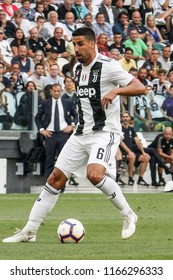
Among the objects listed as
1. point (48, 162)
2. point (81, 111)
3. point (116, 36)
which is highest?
point (81, 111)

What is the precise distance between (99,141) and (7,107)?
40.2 feet

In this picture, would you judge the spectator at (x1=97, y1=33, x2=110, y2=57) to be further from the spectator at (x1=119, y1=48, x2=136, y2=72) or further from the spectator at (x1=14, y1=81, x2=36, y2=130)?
the spectator at (x1=14, y1=81, x2=36, y2=130)

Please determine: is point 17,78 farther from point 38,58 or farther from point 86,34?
point 86,34

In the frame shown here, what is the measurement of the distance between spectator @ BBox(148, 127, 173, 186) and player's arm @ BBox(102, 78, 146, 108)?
1431cm

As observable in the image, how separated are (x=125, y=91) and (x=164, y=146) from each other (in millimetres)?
14705

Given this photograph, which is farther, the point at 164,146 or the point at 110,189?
the point at 164,146

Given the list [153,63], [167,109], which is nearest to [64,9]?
[153,63]

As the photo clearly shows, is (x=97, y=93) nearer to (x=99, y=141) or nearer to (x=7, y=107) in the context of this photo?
(x=99, y=141)

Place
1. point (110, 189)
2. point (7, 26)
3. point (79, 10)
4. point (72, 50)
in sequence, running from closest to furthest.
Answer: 1. point (110, 189)
2. point (7, 26)
3. point (72, 50)
4. point (79, 10)

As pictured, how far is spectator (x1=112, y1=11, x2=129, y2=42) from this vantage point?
30.1 meters

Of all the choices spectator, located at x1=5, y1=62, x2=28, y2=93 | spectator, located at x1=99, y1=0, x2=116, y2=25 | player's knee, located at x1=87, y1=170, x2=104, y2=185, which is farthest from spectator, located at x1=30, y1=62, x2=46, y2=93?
player's knee, located at x1=87, y1=170, x2=104, y2=185

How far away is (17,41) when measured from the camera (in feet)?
89.0

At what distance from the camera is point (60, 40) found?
28219 millimetres
